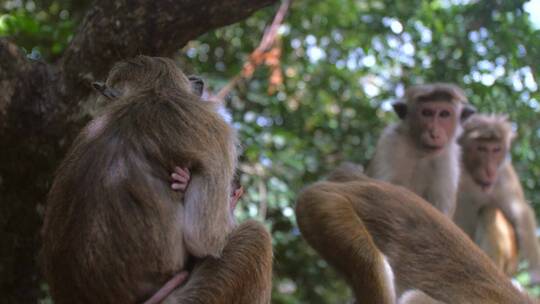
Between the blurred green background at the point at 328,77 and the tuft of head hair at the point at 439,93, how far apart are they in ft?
0.61

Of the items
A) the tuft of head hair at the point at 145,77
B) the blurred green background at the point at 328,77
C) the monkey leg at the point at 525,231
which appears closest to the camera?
the tuft of head hair at the point at 145,77

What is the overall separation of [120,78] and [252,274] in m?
1.40

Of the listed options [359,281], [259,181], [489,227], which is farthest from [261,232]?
[489,227]

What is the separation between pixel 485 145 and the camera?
822 centimetres

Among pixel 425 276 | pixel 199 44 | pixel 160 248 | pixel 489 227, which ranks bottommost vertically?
pixel 489 227

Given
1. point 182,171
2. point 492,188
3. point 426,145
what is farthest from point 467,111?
point 182,171

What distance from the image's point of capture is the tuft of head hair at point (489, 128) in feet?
26.3

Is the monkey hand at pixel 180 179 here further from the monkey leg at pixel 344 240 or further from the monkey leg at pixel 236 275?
the monkey leg at pixel 344 240

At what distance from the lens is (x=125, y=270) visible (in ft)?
11.2

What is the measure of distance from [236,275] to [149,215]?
544mm

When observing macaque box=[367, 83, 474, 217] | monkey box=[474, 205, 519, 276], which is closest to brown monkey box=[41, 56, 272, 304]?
macaque box=[367, 83, 474, 217]

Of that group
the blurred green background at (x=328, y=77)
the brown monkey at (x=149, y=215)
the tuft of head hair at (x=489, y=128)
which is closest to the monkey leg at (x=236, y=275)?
the brown monkey at (x=149, y=215)

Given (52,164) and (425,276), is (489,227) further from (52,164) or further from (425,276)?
(52,164)

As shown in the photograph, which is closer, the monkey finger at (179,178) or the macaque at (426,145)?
the monkey finger at (179,178)
